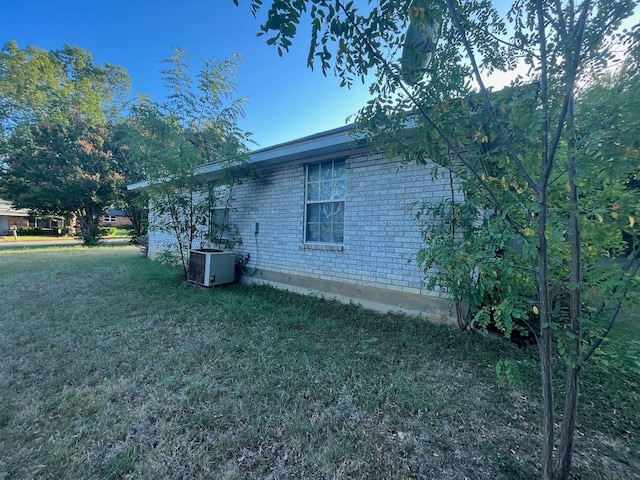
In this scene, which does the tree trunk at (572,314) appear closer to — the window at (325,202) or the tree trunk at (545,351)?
the tree trunk at (545,351)

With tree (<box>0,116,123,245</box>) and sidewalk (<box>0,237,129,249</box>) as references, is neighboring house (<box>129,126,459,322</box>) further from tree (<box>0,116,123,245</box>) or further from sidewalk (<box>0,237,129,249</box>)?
sidewalk (<box>0,237,129,249</box>)

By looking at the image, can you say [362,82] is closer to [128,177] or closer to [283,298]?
[283,298]

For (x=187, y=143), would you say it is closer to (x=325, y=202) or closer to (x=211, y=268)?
(x=211, y=268)

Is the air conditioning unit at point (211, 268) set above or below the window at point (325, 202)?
below

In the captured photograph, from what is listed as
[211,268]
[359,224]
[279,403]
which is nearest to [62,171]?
[211,268]

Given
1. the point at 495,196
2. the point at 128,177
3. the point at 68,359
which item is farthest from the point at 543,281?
the point at 128,177

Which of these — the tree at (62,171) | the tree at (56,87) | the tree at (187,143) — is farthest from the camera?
the tree at (56,87)

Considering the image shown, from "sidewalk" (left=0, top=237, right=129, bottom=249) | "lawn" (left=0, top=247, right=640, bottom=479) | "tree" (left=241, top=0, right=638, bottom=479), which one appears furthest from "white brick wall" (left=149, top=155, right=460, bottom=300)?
"sidewalk" (left=0, top=237, right=129, bottom=249)

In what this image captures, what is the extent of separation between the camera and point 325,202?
5133 millimetres

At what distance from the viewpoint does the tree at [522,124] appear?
47.4 inches

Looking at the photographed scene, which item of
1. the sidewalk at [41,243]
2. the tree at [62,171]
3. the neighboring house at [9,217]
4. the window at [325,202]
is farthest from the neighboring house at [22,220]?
the window at [325,202]

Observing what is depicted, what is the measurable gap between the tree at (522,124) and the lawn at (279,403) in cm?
61

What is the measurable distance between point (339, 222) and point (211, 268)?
2.91 meters

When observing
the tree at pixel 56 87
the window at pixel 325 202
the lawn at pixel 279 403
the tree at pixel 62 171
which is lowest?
the lawn at pixel 279 403
